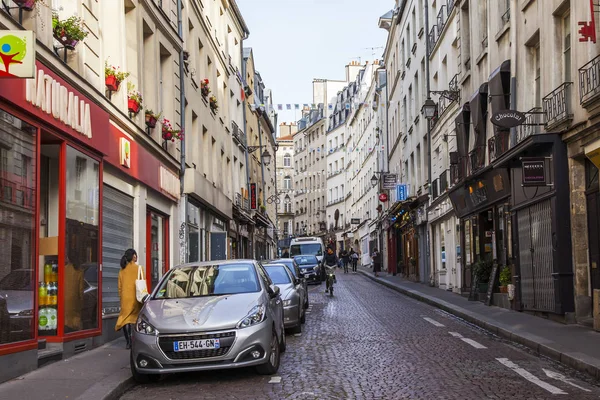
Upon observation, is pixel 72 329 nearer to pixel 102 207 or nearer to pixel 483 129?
pixel 102 207

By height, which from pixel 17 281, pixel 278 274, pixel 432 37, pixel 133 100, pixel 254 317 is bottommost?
pixel 254 317

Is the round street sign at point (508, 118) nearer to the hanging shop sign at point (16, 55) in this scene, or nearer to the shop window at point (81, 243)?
the shop window at point (81, 243)

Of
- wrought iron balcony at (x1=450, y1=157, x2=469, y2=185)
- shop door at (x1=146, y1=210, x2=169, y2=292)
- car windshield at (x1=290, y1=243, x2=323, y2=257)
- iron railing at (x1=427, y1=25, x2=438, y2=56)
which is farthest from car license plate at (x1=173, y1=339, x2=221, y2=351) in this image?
car windshield at (x1=290, y1=243, x2=323, y2=257)

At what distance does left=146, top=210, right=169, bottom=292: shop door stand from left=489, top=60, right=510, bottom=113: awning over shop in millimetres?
8945

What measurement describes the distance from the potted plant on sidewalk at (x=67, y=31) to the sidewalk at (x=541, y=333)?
27.4 feet

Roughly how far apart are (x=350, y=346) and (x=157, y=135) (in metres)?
8.69

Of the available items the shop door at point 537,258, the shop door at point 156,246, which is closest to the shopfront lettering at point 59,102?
the shop door at point 156,246

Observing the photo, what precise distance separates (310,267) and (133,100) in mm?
22046

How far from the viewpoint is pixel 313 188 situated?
98.9 m

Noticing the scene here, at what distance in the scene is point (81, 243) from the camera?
1235cm

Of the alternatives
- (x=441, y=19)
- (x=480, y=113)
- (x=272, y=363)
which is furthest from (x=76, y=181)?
(x=441, y=19)

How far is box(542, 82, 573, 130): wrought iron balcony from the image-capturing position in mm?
14508

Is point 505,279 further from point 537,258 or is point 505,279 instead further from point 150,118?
point 150,118

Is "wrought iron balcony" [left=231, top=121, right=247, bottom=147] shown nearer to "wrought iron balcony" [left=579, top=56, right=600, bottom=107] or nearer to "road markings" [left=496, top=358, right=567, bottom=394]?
"wrought iron balcony" [left=579, top=56, right=600, bottom=107]
